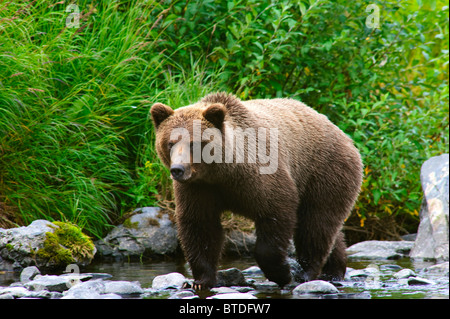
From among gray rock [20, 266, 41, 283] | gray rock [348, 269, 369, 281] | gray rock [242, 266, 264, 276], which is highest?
gray rock [20, 266, 41, 283]

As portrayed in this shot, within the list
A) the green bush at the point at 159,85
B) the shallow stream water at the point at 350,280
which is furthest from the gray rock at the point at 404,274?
the green bush at the point at 159,85

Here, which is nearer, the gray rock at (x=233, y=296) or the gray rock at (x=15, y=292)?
the gray rock at (x=233, y=296)

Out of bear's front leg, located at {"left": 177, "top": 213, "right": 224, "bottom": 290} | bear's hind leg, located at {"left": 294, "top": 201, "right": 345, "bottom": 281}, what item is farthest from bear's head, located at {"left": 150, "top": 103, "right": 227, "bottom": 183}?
bear's hind leg, located at {"left": 294, "top": 201, "right": 345, "bottom": 281}

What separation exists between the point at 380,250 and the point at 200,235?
3214 mm

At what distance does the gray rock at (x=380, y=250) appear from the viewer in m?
7.78

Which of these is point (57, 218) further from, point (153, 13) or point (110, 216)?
point (153, 13)

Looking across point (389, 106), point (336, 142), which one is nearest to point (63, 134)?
point (336, 142)

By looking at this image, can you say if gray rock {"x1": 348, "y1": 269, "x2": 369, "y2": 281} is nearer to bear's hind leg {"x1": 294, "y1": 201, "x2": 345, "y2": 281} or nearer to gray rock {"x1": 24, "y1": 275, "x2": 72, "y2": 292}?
bear's hind leg {"x1": 294, "y1": 201, "x2": 345, "y2": 281}

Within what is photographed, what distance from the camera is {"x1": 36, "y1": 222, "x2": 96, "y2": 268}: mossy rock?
6.40 m

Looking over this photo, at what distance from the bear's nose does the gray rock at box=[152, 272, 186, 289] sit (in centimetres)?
121

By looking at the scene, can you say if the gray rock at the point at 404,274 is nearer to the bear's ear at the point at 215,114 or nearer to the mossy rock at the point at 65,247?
the bear's ear at the point at 215,114

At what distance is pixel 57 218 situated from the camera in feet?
23.8

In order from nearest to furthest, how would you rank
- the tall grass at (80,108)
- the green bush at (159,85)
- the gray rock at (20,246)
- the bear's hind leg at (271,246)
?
the bear's hind leg at (271,246) → the gray rock at (20,246) → the tall grass at (80,108) → the green bush at (159,85)

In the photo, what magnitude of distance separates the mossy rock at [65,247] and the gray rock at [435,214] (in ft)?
12.7
